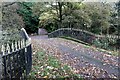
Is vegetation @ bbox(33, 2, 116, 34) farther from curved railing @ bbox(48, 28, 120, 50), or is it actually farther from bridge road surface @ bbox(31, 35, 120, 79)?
bridge road surface @ bbox(31, 35, 120, 79)

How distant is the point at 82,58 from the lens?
9.40ft

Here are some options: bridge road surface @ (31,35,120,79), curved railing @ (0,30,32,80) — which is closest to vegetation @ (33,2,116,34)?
bridge road surface @ (31,35,120,79)

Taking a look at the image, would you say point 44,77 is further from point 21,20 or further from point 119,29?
point 119,29

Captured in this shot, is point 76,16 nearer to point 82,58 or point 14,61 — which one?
point 82,58

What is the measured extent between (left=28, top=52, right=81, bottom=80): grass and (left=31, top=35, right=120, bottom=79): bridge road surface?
0.11 metres

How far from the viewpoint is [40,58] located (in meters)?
2.63

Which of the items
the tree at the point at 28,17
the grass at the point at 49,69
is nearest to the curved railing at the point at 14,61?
the grass at the point at 49,69

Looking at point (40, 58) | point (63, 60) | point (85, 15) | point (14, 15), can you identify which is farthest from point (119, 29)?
point (14, 15)

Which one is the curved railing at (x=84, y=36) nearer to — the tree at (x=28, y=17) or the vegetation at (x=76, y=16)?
the vegetation at (x=76, y=16)

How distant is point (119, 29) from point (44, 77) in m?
1.53

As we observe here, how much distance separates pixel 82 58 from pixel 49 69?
717mm

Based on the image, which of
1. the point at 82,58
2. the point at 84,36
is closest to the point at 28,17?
the point at 82,58

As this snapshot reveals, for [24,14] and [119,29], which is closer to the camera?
[24,14]

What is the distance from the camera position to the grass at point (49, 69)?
2.09 m
